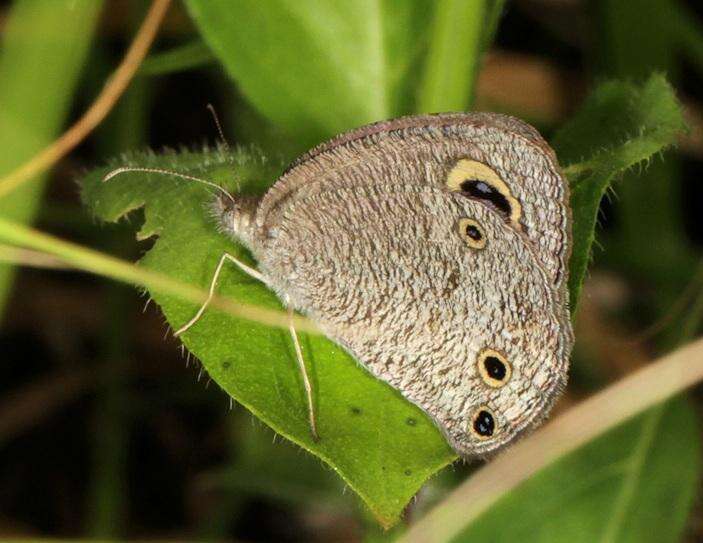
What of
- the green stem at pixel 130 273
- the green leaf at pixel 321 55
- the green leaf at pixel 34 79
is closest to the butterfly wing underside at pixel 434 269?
the green stem at pixel 130 273

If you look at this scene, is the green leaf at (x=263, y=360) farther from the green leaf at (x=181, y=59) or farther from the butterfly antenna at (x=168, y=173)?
the green leaf at (x=181, y=59)

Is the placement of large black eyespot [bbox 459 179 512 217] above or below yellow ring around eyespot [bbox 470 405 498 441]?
above

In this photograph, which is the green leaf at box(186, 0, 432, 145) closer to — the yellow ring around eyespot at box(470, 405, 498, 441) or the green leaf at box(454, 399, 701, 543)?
the yellow ring around eyespot at box(470, 405, 498, 441)

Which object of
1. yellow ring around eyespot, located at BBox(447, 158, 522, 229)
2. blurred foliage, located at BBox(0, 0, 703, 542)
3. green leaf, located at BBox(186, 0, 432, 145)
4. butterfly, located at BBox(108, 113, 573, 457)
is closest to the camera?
blurred foliage, located at BBox(0, 0, 703, 542)

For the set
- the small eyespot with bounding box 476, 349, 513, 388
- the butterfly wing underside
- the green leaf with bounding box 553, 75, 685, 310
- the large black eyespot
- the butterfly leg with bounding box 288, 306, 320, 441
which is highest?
the green leaf with bounding box 553, 75, 685, 310

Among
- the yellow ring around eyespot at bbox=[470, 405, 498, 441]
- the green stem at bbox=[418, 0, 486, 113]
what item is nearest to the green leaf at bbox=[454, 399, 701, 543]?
the yellow ring around eyespot at bbox=[470, 405, 498, 441]

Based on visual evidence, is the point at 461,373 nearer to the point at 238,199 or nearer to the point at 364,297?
the point at 364,297

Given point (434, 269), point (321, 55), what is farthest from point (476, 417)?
point (321, 55)
